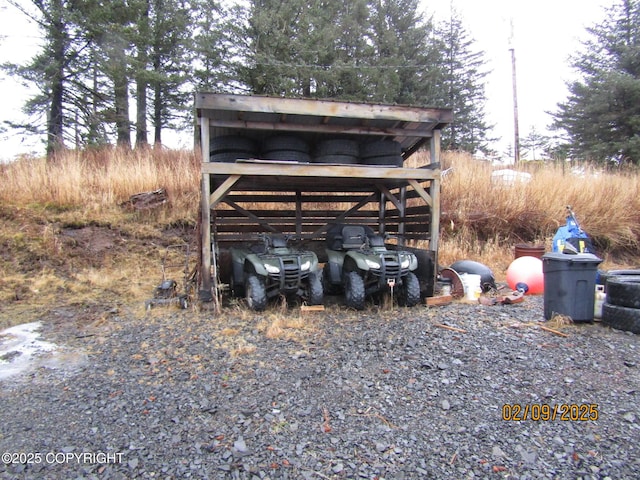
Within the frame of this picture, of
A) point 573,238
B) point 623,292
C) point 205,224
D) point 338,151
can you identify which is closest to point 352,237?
point 338,151

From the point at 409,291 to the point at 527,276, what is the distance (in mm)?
2172

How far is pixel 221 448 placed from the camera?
202 centimetres

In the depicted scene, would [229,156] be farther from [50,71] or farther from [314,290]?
[50,71]

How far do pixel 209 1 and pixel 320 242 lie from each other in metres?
11.6

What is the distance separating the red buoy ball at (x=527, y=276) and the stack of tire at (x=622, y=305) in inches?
65.4

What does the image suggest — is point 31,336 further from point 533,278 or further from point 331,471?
point 533,278

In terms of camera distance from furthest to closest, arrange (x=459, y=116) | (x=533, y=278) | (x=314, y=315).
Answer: (x=459, y=116)
(x=533, y=278)
(x=314, y=315)

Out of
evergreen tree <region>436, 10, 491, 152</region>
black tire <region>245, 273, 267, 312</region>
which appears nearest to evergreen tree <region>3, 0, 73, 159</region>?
black tire <region>245, 273, 267, 312</region>

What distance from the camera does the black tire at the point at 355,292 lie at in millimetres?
4680

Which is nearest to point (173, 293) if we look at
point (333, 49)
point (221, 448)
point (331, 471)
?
point (221, 448)

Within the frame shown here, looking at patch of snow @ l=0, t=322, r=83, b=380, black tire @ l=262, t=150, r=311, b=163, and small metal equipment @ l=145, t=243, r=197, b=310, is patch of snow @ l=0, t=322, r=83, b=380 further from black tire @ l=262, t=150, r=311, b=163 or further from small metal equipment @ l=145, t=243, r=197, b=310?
black tire @ l=262, t=150, r=311, b=163

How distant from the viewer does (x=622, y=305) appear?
12.4ft

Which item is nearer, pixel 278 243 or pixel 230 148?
pixel 278 243
